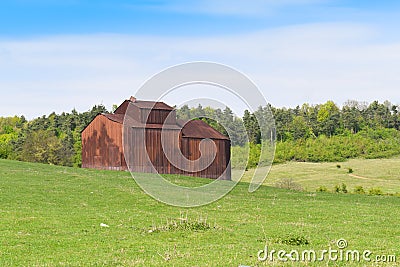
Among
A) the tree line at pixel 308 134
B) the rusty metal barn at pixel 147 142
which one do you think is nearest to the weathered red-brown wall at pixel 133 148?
the rusty metal barn at pixel 147 142

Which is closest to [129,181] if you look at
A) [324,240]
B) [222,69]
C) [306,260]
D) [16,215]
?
[16,215]

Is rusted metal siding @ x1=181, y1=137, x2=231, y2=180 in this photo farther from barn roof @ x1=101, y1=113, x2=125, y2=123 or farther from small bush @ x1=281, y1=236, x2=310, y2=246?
small bush @ x1=281, y1=236, x2=310, y2=246

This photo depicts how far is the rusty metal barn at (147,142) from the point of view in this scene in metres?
48.9

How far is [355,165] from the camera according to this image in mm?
96625

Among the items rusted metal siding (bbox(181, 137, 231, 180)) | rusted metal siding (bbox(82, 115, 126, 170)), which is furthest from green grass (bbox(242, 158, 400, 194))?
rusted metal siding (bbox(82, 115, 126, 170))

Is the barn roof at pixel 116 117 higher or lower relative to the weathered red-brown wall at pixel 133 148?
higher

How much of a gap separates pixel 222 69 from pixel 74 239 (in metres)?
6.98

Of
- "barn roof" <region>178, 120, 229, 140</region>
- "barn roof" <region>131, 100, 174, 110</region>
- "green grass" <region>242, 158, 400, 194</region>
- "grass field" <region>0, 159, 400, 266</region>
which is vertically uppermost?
"barn roof" <region>131, 100, 174, 110</region>

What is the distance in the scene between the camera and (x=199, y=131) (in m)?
55.2

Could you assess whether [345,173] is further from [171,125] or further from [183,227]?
[183,227]

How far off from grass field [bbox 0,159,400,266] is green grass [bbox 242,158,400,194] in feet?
173

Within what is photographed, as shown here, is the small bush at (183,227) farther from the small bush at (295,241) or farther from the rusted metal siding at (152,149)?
the rusted metal siding at (152,149)

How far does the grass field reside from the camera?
12.9 metres

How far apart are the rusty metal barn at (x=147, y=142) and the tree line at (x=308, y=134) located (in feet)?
104
